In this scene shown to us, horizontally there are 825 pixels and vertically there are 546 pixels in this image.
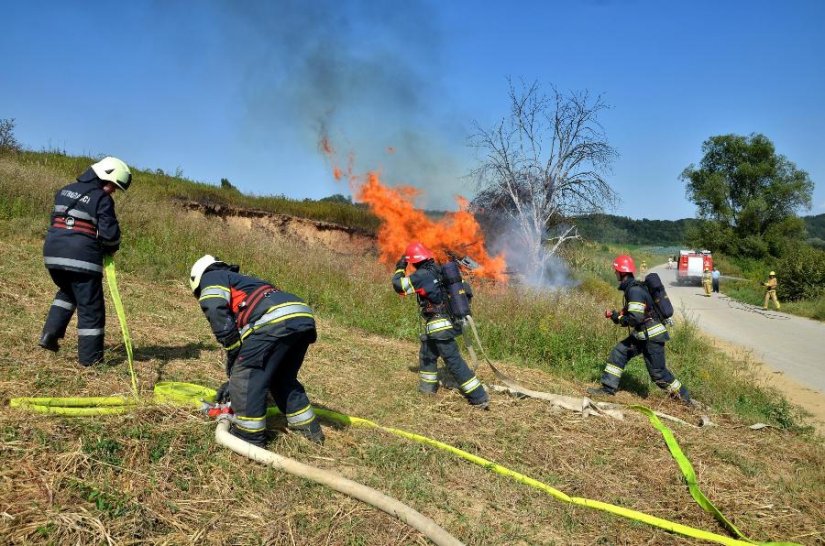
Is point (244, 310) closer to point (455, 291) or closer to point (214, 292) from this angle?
point (214, 292)

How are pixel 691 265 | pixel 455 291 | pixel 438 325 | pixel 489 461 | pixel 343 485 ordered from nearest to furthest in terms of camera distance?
pixel 343 485, pixel 489 461, pixel 438 325, pixel 455 291, pixel 691 265

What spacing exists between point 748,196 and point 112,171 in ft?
153

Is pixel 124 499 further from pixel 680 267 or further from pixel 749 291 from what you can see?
pixel 680 267

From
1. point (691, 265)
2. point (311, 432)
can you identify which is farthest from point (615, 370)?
point (691, 265)

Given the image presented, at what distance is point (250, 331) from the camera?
4.01 meters

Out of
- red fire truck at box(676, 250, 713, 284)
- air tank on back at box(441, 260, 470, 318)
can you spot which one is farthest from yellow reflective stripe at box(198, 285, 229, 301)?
red fire truck at box(676, 250, 713, 284)

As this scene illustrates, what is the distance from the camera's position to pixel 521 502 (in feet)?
13.4

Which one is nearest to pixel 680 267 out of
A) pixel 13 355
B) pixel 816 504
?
pixel 816 504

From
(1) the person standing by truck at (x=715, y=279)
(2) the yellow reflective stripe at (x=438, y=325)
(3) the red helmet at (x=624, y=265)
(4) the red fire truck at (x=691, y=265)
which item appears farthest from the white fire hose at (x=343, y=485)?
(4) the red fire truck at (x=691, y=265)

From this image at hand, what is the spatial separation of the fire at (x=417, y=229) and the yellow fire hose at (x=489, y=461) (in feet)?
35.2

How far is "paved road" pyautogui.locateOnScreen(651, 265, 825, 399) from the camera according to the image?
34.7ft

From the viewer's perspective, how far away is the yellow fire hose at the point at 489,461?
3.87m

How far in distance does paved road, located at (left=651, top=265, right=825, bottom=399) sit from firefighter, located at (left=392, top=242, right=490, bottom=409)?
662 cm

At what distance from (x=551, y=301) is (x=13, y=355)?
361 inches
